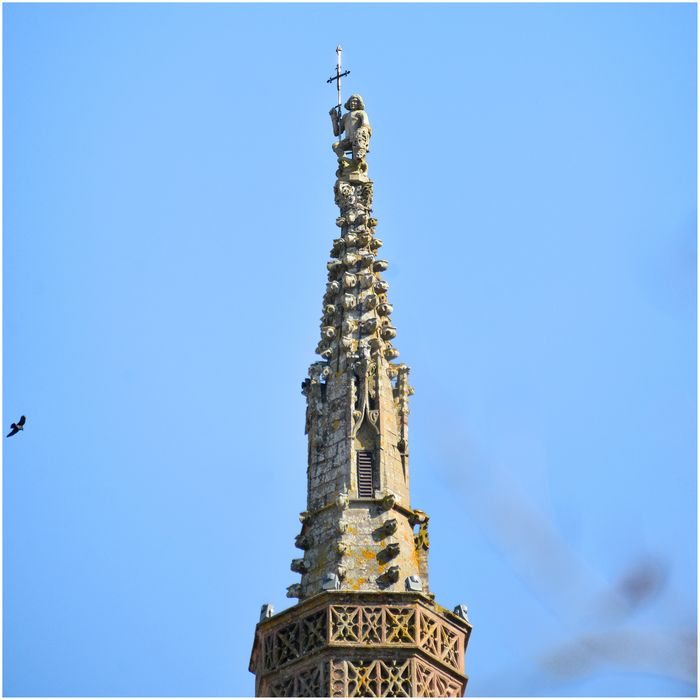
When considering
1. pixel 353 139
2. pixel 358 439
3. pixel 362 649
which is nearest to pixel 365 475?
pixel 358 439

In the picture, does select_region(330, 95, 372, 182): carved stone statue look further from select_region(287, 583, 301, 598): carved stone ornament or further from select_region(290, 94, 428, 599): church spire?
select_region(287, 583, 301, 598): carved stone ornament

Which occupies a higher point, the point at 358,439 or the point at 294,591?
the point at 358,439

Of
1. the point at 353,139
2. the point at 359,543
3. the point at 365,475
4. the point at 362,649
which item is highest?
the point at 353,139

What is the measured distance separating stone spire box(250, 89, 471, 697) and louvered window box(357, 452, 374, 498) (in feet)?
0.10

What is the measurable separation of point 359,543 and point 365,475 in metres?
2.99

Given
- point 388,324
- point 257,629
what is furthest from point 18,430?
point 388,324

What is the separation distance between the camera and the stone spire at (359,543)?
9494cm

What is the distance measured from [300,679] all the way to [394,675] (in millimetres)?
2780

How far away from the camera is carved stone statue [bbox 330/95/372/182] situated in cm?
11162

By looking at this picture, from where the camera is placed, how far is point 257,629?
320ft

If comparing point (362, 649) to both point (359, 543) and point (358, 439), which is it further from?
point (358, 439)

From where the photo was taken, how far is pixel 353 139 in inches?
4412

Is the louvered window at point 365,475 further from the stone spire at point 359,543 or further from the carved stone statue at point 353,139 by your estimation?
the carved stone statue at point 353,139

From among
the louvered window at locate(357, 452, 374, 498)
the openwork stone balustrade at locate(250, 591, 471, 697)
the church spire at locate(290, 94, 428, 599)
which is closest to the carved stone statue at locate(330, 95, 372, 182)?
the church spire at locate(290, 94, 428, 599)
